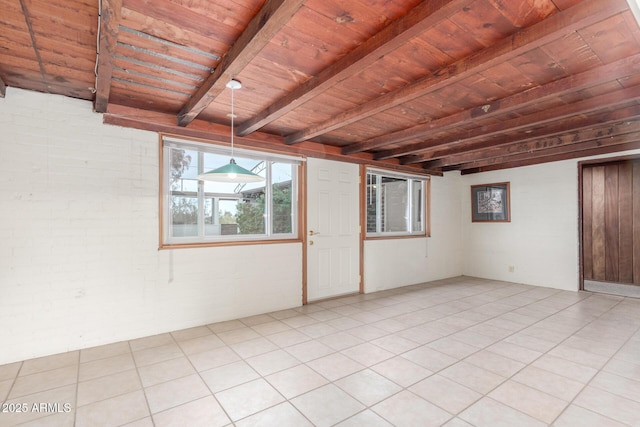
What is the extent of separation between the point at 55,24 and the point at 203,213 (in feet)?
7.23

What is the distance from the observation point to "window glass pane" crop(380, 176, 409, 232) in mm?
5645

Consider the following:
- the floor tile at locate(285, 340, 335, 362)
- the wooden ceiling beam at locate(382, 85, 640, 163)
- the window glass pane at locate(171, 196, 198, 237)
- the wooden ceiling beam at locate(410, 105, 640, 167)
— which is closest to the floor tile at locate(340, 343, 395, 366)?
the floor tile at locate(285, 340, 335, 362)

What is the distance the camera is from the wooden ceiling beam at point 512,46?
5.14 ft

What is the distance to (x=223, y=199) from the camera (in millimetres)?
3873

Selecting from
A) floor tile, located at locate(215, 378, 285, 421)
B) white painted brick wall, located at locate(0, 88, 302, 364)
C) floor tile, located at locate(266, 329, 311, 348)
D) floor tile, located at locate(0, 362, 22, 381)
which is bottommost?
floor tile, located at locate(215, 378, 285, 421)

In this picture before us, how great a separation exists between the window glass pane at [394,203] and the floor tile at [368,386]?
344 cm

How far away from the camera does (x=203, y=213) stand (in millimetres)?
3719

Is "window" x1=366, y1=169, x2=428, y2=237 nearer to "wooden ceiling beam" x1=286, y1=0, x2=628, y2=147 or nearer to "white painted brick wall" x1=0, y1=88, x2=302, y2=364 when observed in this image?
"wooden ceiling beam" x1=286, y1=0, x2=628, y2=147

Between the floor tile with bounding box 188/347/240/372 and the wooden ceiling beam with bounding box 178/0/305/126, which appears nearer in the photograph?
the wooden ceiling beam with bounding box 178/0/305/126

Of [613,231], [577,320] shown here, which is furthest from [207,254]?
[613,231]

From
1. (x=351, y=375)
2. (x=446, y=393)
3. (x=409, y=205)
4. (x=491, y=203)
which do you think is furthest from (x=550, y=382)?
(x=491, y=203)

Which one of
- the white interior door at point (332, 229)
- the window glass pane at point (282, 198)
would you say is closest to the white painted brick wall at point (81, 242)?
the window glass pane at point (282, 198)

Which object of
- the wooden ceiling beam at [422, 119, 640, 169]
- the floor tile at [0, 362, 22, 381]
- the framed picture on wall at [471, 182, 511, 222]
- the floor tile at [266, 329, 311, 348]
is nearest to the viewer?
the floor tile at [0, 362, 22, 381]

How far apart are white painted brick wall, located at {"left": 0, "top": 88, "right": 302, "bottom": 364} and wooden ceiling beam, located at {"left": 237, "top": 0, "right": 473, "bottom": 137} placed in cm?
189
